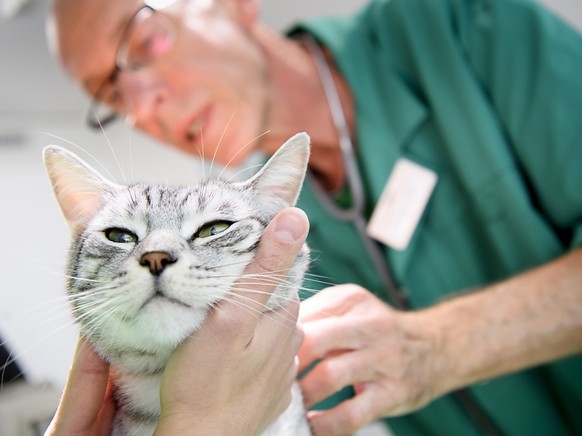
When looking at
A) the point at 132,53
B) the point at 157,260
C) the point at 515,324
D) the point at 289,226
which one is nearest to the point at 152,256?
the point at 157,260

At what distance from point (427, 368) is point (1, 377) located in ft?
1.70

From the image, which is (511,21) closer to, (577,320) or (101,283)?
(577,320)

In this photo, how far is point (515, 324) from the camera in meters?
0.68

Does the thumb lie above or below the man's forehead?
below

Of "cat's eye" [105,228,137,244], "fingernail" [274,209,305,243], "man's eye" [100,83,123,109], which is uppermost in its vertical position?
"man's eye" [100,83,123,109]

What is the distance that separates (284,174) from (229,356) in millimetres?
161

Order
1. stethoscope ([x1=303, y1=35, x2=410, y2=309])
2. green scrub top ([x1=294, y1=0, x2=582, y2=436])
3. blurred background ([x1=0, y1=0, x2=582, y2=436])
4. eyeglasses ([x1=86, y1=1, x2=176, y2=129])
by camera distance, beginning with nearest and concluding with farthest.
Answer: blurred background ([x1=0, y1=0, x2=582, y2=436])
eyeglasses ([x1=86, y1=1, x2=176, y2=129])
stethoscope ([x1=303, y1=35, x2=410, y2=309])
green scrub top ([x1=294, y1=0, x2=582, y2=436])

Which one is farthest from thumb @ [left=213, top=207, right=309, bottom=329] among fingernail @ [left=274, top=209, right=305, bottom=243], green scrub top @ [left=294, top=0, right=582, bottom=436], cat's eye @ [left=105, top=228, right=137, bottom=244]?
green scrub top @ [left=294, top=0, right=582, bottom=436]

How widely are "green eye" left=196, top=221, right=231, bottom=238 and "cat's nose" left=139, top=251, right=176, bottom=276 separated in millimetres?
50

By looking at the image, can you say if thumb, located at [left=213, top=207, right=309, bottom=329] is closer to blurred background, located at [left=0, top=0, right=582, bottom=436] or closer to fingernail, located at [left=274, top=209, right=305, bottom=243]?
fingernail, located at [left=274, top=209, right=305, bottom=243]

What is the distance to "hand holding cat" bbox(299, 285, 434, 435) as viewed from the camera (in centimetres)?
48

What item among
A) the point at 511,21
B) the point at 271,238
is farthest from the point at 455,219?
the point at 271,238

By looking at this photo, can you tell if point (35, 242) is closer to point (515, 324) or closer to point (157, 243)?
point (157, 243)

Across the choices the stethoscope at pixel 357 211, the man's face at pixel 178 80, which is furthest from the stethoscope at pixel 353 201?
the man's face at pixel 178 80
